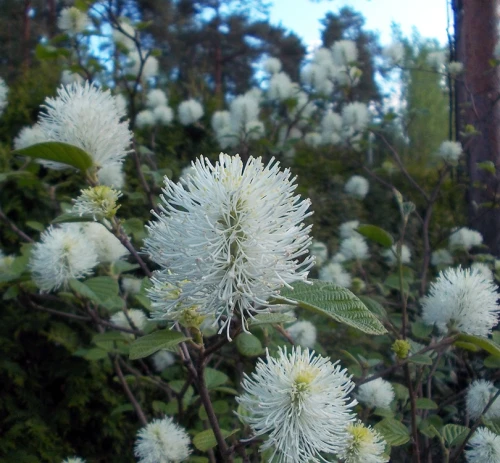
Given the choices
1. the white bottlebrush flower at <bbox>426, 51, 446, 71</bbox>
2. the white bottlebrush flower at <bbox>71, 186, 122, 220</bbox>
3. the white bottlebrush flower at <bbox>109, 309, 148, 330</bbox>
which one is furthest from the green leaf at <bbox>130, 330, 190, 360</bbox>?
the white bottlebrush flower at <bbox>426, 51, 446, 71</bbox>

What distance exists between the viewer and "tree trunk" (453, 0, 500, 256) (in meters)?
3.13

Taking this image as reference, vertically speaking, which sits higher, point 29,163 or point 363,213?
point 363,213

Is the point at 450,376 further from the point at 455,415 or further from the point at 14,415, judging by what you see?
the point at 14,415

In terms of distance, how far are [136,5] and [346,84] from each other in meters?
7.93

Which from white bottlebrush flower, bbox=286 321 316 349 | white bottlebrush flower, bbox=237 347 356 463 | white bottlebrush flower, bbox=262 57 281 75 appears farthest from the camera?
white bottlebrush flower, bbox=262 57 281 75

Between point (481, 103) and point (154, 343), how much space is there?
308 cm

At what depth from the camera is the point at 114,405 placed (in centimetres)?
254

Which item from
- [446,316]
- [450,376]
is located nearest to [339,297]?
[446,316]

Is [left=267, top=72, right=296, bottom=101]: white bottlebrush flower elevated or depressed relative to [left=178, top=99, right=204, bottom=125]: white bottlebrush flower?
elevated

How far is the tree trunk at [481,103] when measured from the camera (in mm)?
3135

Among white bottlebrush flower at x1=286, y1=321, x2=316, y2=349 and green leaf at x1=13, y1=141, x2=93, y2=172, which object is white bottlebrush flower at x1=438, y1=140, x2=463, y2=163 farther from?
green leaf at x1=13, y1=141, x2=93, y2=172

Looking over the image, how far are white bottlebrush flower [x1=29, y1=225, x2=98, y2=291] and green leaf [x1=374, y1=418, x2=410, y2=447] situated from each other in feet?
3.04

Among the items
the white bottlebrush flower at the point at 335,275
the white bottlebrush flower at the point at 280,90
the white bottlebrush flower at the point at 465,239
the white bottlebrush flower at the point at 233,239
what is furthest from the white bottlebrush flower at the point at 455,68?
the white bottlebrush flower at the point at 233,239

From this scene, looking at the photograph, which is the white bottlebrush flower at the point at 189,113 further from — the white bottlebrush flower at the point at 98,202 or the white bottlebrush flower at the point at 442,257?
the white bottlebrush flower at the point at 98,202
